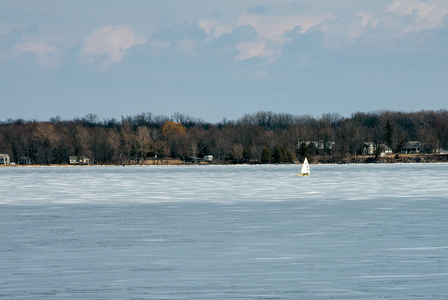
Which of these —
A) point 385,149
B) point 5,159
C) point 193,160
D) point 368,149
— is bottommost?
point 193,160

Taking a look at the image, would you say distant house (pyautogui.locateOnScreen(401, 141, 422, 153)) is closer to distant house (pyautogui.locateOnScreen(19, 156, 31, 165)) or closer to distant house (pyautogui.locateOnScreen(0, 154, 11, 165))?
distant house (pyautogui.locateOnScreen(19, 156, 31, 165))

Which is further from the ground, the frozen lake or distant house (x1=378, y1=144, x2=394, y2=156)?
distant house (x1=378, y1=144, x2=394, y2=156)

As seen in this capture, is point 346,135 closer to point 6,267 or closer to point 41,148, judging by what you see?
point 41,148

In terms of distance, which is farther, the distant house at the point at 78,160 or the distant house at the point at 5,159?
the distant house at the point at 5,159

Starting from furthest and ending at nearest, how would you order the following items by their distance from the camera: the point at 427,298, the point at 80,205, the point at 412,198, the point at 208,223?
the point at 412,198 < the point at 80,205 < the point at 208,223 < the point at 427,298

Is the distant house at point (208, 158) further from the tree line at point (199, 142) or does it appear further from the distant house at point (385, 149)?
the distant house at point (385, 149)

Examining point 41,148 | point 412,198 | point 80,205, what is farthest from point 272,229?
point 41,148

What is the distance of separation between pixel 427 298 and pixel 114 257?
6830 millimetres

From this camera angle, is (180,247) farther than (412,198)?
No

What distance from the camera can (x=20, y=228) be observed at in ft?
62.1

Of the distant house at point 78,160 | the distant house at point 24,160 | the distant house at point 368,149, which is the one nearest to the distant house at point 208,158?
the distant house at point 78,160

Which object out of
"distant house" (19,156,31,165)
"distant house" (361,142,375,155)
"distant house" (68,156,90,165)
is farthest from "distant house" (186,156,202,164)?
"distant house" (361,142,375,155)

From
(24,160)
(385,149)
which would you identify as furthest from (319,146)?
(24,160)

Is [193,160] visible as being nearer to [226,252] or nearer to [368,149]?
[368,149]
